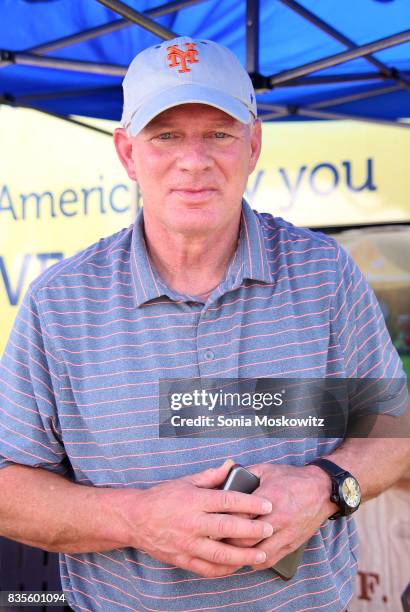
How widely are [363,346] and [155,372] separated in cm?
39

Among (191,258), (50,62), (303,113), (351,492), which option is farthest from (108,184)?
(351,492)

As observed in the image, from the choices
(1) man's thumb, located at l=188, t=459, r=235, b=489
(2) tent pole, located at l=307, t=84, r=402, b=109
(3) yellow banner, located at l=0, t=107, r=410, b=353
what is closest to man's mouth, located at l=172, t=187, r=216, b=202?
(1) man's thumb, located at l=188, t=459, r=235, b=489

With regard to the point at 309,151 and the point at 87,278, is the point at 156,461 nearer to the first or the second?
the point at 87,278

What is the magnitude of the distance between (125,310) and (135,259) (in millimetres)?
113

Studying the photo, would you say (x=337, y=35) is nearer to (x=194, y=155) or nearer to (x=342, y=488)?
(x=194, y=155)

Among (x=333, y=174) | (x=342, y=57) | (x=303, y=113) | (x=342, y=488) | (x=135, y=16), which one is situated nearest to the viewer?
(x=342, y=488)

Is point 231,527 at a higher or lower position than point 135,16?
lower

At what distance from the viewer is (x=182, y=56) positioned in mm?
1307

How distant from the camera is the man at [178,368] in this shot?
118 centimetres

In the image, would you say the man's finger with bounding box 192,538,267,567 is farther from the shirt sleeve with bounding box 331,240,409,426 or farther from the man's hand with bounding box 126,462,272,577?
the shirt sleeve with bounding box 331,240,409,426

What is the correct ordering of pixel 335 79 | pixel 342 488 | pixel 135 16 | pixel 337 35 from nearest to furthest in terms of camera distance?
pixel 342 488
pixel 135 16
pixel 337 35
pixel 335 79

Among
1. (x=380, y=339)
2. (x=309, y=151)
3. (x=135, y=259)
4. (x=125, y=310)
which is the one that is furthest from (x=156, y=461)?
(x=309, y=151)

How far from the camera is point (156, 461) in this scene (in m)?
1.19

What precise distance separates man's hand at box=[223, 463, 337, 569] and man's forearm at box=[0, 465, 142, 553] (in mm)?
197
